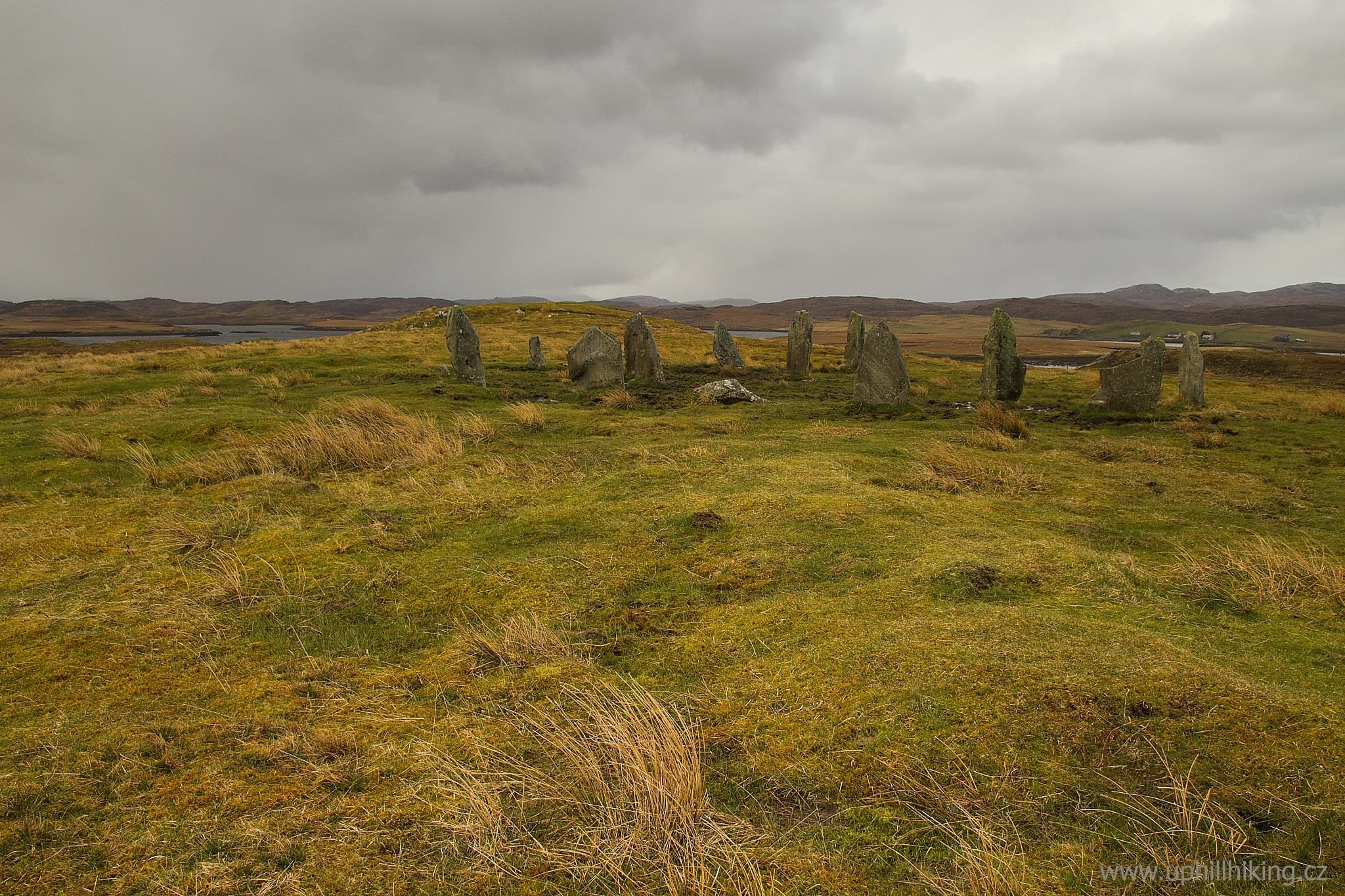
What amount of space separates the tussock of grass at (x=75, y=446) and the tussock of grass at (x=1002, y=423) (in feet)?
54.8

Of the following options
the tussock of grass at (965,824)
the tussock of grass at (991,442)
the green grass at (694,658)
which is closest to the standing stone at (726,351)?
the tussock of grass at (991,442)

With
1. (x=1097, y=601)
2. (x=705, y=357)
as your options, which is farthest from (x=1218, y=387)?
(x=1097, y=601)

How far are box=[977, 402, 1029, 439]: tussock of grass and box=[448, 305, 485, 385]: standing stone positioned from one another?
1518cm

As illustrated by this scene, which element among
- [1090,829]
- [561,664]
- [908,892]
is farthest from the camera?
[561,664]

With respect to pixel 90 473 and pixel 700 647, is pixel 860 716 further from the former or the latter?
pixel 90 473

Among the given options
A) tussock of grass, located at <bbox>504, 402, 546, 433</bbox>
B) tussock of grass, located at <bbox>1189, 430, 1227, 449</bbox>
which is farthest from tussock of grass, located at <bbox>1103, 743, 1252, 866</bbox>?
tussock of grass, located at <bbox>1189, 430, 1227, 449</bbox>

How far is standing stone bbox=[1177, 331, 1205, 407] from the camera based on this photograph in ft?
64.2

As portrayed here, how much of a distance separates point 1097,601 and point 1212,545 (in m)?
2.58

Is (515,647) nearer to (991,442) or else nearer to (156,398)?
(991,442)

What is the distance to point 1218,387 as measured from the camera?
27312 mm

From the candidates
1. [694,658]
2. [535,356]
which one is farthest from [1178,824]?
[535,356]

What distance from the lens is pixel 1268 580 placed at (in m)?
5.84

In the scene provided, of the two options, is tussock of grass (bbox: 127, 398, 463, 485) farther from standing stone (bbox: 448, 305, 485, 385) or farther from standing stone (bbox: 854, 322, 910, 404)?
standing stone (bbox: 854, 322, 910, 404)

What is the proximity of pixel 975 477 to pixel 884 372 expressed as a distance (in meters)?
7.80
